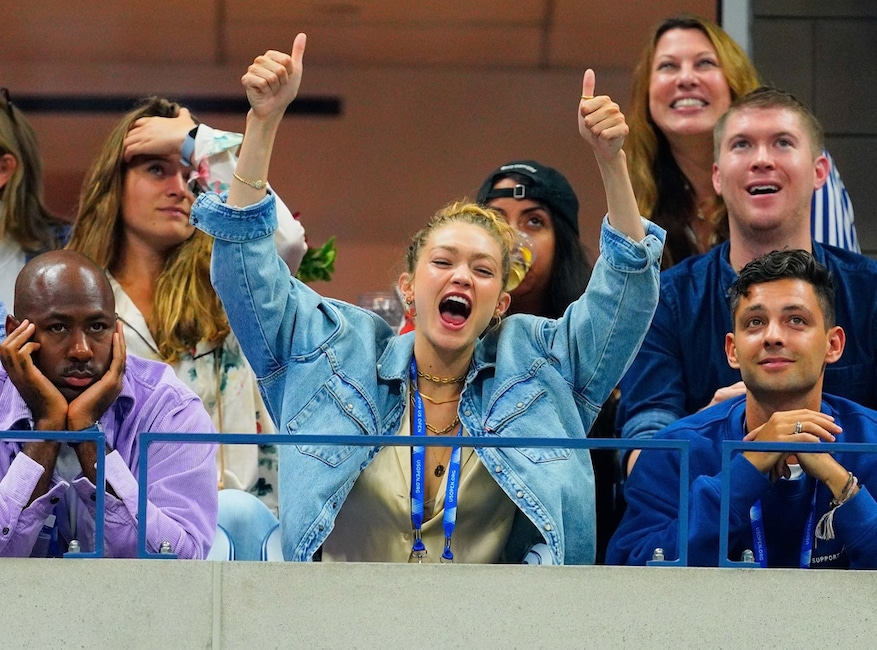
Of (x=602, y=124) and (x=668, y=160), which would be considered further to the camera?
(x=668, y=160)

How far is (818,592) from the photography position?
402 cm

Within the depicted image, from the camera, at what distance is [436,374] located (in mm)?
4734

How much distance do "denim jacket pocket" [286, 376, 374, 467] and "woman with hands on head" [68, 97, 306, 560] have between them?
2.72 ft

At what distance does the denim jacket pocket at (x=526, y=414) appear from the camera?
4.56 m

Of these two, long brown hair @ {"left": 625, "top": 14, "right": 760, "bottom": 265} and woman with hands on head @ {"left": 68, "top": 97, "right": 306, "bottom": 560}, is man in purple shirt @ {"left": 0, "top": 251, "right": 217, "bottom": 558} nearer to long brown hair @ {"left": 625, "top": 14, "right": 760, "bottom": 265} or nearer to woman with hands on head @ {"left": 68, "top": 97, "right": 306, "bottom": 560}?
woman with hands on head @ {"left": 68, "top": 97, "right": 306, "bottom": 560}

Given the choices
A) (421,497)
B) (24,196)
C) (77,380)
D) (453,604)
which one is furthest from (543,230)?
(453,604)

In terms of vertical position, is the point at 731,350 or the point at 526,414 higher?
the point at 731,350

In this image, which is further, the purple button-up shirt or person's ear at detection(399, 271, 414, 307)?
person's ear at detection(399, 271, 414, 307)

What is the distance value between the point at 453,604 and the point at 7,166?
8.39 feet

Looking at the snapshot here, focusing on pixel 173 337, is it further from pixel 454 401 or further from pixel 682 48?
pixel 682 48

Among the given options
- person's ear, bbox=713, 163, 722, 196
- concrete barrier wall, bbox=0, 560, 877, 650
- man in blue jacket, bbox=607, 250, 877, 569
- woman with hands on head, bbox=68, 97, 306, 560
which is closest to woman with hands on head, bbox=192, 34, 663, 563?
man in blue jacket, bbox=607, 250, 877, 569

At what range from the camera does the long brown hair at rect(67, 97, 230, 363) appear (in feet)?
17.9

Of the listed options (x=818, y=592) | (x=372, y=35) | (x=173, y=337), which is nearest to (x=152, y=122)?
(x=173, y=337)

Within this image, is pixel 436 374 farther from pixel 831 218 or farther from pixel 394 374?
pixel 831 218
